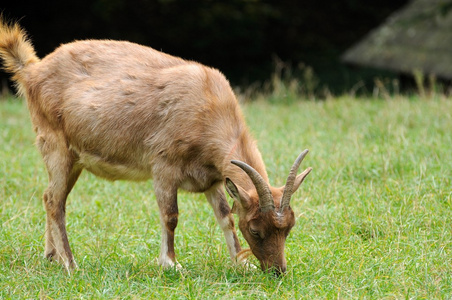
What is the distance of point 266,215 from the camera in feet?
16.4

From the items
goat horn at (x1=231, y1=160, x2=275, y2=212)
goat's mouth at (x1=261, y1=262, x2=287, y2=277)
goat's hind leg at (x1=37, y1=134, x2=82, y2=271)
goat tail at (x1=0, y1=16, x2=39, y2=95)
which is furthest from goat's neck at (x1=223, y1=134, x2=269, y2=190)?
goat tail at (x1=0, y1=16, x2=39, y2=95)

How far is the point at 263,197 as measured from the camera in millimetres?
4953

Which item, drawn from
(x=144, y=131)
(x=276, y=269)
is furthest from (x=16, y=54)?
(x=276, y=269)

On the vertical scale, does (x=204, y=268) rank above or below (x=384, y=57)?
above

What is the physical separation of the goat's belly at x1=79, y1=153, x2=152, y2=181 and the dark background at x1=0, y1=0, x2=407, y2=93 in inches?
467

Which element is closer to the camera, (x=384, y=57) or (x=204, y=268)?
(x=204, y=268)

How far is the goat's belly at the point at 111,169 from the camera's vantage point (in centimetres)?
597

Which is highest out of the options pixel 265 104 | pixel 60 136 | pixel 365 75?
pixel 60 136

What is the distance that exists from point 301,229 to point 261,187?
5.28ft

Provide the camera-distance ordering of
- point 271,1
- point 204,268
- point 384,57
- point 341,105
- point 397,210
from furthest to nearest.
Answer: point 271,1 < point 384,57 < point 341,105 < point 397,210 < point 204,268

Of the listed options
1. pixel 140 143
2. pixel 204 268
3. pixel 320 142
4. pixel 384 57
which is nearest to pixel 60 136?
pixel 140 143

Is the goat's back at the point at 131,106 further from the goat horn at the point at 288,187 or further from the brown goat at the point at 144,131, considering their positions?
the goat horn at the point at 288,187

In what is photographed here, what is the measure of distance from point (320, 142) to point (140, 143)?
385 cm

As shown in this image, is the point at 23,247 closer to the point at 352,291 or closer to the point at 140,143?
the point at 140,143
